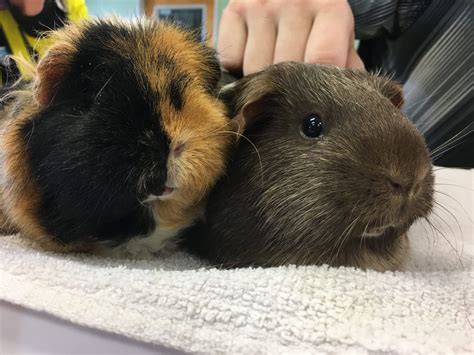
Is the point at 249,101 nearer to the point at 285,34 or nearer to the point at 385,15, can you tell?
the point at 285,34

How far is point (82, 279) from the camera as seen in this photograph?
625 millimetres

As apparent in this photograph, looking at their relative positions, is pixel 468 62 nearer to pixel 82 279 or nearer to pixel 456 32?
pixel 456 32

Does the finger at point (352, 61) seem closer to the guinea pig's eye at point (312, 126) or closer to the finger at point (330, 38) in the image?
the finger at point (330, 38)

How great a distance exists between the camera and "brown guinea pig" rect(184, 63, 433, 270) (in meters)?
0.63

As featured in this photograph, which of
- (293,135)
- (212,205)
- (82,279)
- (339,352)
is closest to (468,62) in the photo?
(293,135)

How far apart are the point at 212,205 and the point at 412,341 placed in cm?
36

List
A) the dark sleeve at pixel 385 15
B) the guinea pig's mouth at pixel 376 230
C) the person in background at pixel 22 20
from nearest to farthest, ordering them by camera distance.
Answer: the guinea pig's mouth at pixel 376 230
the person in background at pixel 22 20
the dark sleeve at pixel 385 15

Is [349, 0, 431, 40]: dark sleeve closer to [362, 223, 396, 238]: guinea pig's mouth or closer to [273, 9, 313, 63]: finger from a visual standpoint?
[273, 9, 313, 63]: finger

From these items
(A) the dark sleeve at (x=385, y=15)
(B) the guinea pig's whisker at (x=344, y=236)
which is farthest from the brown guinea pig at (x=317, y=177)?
(A) the dark sleeve at (x=385, y=15)

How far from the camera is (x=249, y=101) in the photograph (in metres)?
0.72

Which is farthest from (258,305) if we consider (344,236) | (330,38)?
(330,38)

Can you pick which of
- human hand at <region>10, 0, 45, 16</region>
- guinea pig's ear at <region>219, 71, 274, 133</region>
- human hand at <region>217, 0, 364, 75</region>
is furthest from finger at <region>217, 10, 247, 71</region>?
human hand at <region>10, 0, 45, 16</region>

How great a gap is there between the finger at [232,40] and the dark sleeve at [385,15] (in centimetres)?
49

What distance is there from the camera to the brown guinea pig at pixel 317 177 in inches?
24.7
